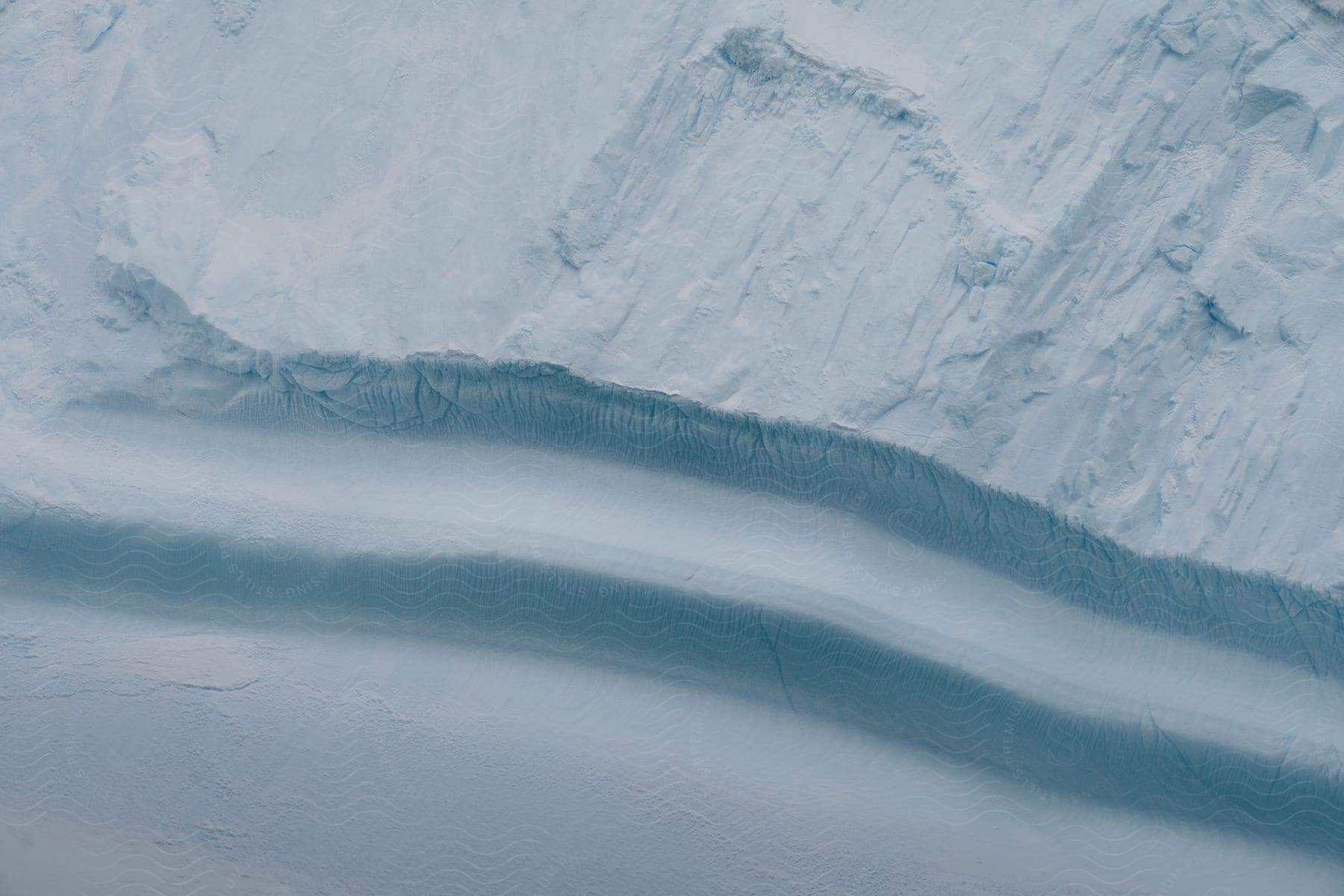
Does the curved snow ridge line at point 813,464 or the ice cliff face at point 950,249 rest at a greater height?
the ice cliff face at point 950,249

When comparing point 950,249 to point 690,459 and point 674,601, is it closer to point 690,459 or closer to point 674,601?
point 690,459

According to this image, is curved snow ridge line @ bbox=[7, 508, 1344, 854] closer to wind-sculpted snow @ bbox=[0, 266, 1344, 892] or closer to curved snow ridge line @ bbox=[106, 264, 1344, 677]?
wind-sculpted snow @ bbox=[0, 266, 1344, 892]

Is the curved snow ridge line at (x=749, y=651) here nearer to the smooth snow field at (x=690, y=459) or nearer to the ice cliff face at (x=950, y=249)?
the smooth snow field at (x=690, y=459)

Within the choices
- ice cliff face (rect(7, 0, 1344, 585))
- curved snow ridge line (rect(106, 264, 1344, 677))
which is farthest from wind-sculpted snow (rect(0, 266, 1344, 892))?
ice cliff face (rect(7, 0, 1344, 585))

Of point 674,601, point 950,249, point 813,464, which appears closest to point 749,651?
point 674,601

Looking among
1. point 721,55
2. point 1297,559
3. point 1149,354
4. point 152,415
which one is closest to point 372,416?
point 152,415

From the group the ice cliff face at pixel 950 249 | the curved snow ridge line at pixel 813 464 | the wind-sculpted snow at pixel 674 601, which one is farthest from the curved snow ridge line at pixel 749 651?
the ice cliff face at pixel 950 249

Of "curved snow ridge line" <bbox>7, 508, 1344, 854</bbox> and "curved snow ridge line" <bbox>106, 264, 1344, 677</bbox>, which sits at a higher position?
"curved snow ridge line" <bbox>106, 264, 1344, 677</bbox>
